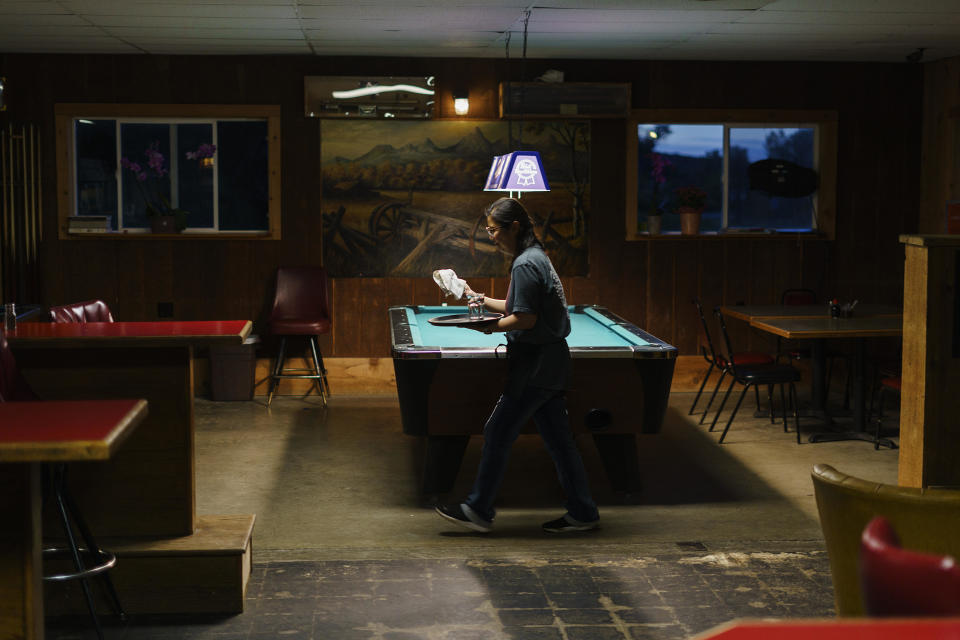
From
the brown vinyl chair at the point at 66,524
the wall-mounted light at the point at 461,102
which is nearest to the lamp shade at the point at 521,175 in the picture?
the wall-mounted light at the point at 461,102

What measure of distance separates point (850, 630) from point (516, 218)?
3071 millimetres

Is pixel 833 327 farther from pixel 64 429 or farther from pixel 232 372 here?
pixel 64 429

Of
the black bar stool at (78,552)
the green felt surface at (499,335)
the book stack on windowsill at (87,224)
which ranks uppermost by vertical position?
the book stack on windowsill at (87,224)

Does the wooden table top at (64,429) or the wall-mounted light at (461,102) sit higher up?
the wall-mounted light at (461,102)

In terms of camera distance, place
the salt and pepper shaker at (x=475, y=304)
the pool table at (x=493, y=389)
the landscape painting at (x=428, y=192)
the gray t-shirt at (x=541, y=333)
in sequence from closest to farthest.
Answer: the gray t-shirt at (x=541, y=333) < the pool table at (x=493, y=389) < the salt and pepper shaker at (x=475, y=304) < the landscape painting at (x=428, y=192)

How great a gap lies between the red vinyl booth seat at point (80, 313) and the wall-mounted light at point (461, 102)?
3.72 metres

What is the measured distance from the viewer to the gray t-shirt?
445cm

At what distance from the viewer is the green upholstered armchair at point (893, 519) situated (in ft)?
8.29

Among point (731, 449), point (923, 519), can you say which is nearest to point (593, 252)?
point (731, 449)

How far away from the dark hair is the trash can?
3.79 meters

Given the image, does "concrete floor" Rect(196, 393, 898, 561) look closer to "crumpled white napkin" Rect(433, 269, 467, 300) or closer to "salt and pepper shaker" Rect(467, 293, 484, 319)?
"salt and pepper shaker" Rect(467, 293, 484, 319)

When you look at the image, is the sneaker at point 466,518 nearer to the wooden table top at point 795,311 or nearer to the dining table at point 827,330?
the dining table at point 827,330

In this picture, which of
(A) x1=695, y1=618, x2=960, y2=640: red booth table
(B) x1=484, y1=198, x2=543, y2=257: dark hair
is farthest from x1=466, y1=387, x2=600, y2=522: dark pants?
(A) x1=695, y1=618, x2=960, y2=640: red booth table

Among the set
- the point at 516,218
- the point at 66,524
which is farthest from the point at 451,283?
the point at 66,524
